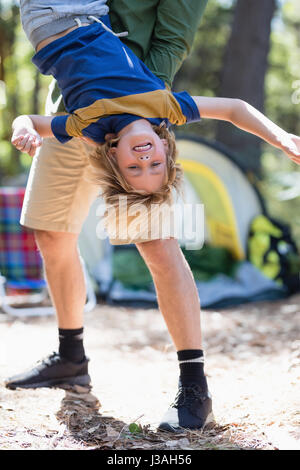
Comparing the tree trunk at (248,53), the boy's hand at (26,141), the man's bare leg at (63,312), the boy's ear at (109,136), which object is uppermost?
the tree trunk at (248,53)

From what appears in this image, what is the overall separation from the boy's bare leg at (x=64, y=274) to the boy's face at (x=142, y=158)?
2.19 feet

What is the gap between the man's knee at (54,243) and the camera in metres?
2.51

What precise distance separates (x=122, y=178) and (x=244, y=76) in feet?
21.0

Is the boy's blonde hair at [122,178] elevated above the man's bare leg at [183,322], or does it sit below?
above

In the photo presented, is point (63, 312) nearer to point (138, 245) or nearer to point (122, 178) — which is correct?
point (138, 245)

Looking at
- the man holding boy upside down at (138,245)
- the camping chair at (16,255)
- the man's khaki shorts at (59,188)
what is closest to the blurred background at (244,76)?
the man holding boy upside down at (138,245)

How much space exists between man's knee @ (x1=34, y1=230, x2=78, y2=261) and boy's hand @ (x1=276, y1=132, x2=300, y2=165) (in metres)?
1.08

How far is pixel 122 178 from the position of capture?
1.98 meters

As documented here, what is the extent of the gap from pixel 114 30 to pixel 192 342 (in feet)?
4.46

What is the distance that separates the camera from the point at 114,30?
2318mm

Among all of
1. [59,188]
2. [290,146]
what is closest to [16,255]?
[59,188]

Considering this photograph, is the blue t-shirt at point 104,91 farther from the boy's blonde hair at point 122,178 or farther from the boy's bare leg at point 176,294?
the boy's bare leg at point 176,294

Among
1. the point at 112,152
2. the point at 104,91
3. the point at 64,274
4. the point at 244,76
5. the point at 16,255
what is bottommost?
the point at 64,274
